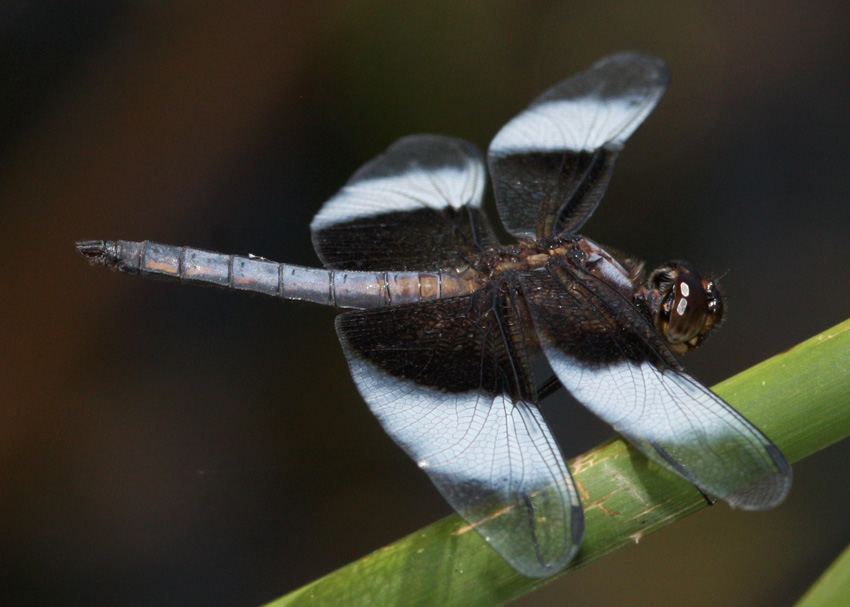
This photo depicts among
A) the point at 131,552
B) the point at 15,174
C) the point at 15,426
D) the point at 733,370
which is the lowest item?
the point at 733,370

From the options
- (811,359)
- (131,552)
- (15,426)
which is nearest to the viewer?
(811,359)

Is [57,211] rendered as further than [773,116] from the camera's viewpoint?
No

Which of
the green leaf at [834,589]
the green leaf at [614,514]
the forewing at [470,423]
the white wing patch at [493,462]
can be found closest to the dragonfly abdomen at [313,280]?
the forewing at [470,423]

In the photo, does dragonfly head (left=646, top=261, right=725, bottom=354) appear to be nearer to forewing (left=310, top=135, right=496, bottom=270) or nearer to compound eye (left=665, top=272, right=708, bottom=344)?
compound eye (left=665, top=272, right=708, bottom=344)

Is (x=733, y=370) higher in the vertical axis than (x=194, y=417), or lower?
lower

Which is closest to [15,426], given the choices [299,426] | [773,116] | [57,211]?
[57,211]

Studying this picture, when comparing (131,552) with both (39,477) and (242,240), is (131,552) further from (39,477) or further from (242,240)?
(242,240)

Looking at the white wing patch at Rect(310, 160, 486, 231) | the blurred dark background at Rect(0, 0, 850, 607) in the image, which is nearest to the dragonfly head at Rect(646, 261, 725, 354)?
the white wing patch at Rect(310, 160, 486, 231)

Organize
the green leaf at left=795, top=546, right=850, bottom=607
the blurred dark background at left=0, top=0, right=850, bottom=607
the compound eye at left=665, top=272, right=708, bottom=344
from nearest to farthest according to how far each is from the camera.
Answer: the green leaf at left=795, top=546, right=850, bottom=607 → the compound eye at left=665, top=272, right=708, bottom=344 → the blurred dark background at left=0, top=0, right=850, bottom=607
